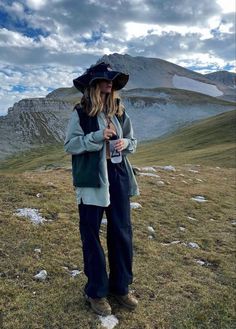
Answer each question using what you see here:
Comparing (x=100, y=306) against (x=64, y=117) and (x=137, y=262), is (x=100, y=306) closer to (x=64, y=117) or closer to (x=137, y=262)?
(x=137, y=262)

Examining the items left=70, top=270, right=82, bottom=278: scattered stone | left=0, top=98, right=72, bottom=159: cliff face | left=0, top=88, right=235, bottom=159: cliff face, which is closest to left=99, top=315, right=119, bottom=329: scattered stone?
left=70, top=270, right=82, bottom=278: scattered stone

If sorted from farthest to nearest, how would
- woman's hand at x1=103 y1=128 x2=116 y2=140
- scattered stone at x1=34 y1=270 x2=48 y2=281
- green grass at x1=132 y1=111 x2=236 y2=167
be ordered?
green grass at x1=132 y1=111 x2=236 y2=167, scattered stone at x1=34 y1=270 x2=48 y2=281, woman's hand at x1=103 y1=128 x2=116 y2=140

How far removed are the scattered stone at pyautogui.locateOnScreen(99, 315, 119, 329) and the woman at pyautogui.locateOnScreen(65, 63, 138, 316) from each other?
87 mm

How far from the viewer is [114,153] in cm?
645

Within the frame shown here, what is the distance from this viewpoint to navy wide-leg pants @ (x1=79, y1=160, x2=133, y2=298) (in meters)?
6.51

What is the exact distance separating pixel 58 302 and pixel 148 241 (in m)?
3.98

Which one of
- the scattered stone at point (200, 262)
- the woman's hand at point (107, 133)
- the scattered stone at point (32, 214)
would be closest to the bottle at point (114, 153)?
the woman's hand at point (107, 133)

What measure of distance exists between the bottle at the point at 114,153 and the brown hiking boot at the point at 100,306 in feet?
7.56

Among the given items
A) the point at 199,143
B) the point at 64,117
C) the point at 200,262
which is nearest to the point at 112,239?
the point at 200,262

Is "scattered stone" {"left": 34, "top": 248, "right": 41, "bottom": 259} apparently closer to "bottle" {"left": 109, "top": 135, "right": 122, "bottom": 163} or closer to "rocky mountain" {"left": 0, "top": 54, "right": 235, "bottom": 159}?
"bottle" {"left": 109, "top": 135, "right": 122, "bottom": 163}

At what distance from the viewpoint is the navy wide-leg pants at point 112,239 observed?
21.4ft

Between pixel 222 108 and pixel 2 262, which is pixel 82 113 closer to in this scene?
pixel 2 262

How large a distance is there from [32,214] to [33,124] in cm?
15854

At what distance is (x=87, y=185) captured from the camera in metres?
6.33
